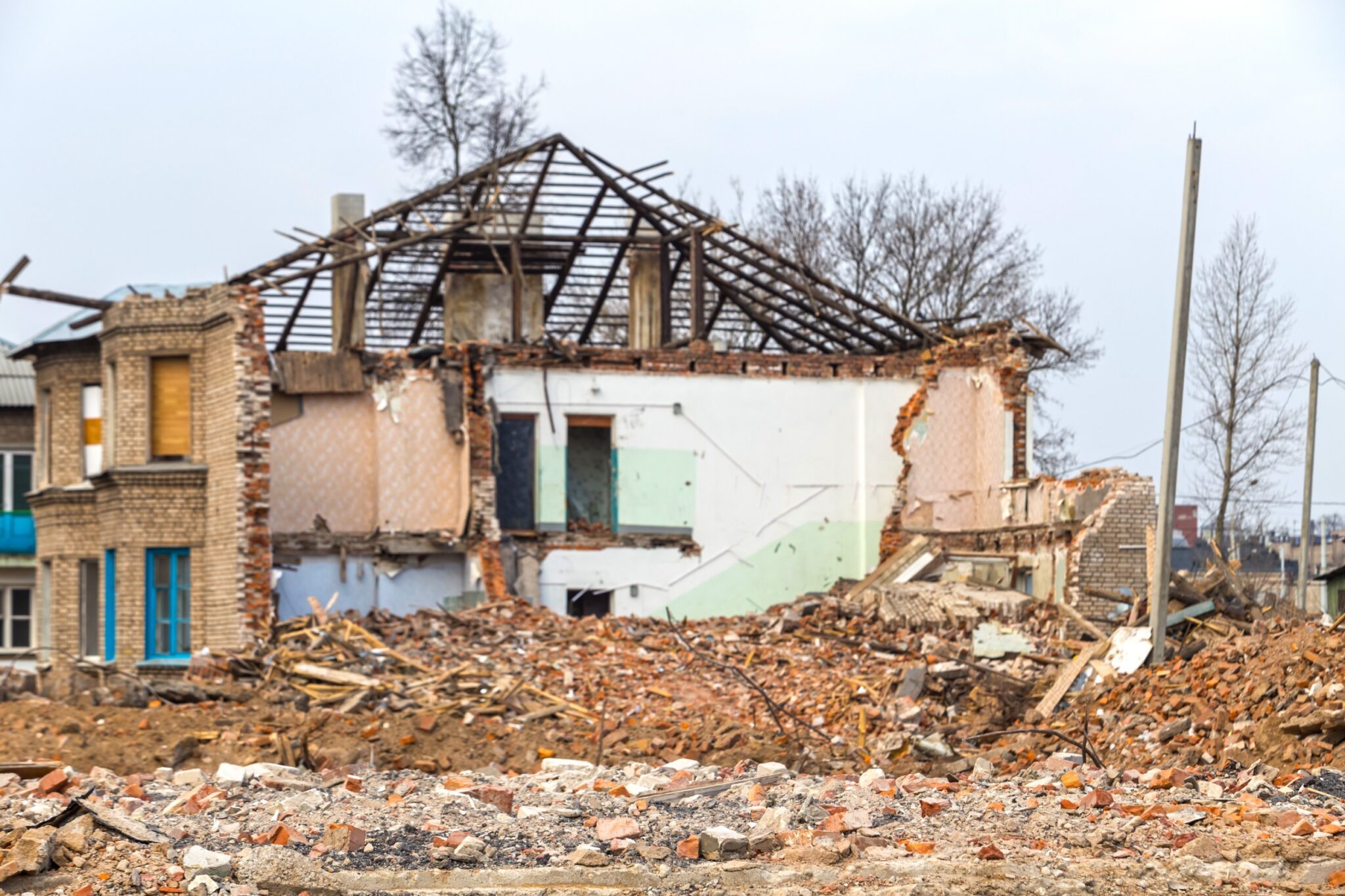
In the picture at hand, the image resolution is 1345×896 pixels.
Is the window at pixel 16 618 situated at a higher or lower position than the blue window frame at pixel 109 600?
lower

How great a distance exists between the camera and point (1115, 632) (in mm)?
15453

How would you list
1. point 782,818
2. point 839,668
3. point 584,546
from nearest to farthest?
point 782,818 < point 839,668 < point 584,546

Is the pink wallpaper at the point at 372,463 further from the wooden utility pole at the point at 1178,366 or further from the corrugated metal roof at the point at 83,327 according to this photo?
the wooden utility pole at the point at 1178,366

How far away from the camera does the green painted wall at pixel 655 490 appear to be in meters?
24.0

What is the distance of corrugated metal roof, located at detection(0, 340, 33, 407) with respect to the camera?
119ft

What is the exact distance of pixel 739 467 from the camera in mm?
24562

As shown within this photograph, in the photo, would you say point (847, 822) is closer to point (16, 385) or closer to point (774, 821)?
point (774, 821)

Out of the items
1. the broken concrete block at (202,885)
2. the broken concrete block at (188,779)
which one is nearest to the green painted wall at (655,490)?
the broken concrete block at (188,779)

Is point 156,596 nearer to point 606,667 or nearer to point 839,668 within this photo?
point 606,667

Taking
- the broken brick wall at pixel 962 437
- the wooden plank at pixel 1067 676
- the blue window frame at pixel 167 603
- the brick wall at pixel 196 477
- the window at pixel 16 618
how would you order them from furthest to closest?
1. the window at pixel 16 618
2. the broken brick wall at pixel 962 437
3. the blue window frame at pixel 167 603
4. the brick wall at pixel 196 477
5. the wooden plank at pixel 1067 676

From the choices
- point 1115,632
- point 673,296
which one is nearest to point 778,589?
point 673,296

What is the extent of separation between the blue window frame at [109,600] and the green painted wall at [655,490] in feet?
24.9

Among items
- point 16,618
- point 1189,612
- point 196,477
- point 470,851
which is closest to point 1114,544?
point 1189,612

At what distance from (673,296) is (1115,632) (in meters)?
13.2
